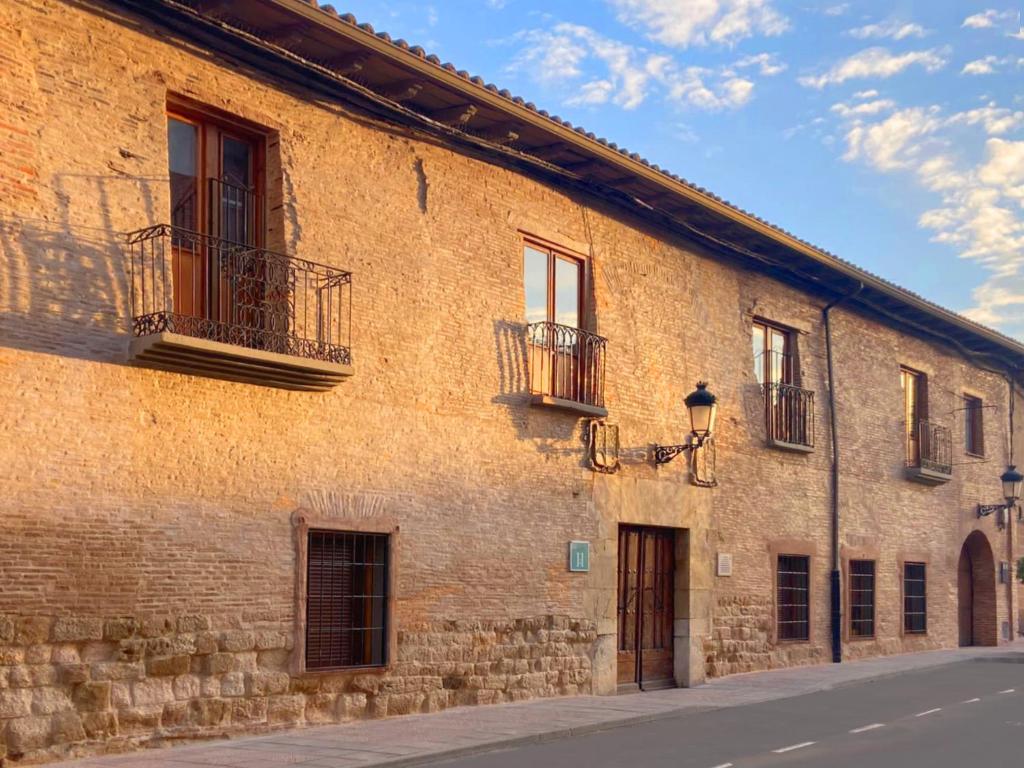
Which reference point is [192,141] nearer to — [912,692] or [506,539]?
[506,539]

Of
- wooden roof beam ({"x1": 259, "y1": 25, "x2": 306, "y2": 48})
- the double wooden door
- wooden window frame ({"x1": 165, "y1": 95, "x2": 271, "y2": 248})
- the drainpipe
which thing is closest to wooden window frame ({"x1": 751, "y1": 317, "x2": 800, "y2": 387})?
the drainpipe

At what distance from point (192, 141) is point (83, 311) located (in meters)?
2.04

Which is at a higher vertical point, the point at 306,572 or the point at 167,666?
the point at 306,572

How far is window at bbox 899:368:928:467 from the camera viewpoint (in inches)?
850

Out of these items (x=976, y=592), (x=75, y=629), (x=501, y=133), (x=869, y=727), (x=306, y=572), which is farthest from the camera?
(x=976, y=592)

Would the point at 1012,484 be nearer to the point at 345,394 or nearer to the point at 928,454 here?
the point at 928,454

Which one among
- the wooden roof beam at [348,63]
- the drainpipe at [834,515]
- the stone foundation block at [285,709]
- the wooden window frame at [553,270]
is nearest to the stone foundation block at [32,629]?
the stone foundation block at [285,709]

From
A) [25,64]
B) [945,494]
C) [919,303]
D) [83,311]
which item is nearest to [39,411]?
[83,311]

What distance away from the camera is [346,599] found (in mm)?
11297

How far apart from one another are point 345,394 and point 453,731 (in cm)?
310

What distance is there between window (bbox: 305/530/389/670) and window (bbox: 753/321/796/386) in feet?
25.7

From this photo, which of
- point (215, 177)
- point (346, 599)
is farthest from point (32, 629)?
point (215, 177)

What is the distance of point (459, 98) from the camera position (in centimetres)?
1207

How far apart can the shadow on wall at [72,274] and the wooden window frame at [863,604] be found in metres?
13.4
